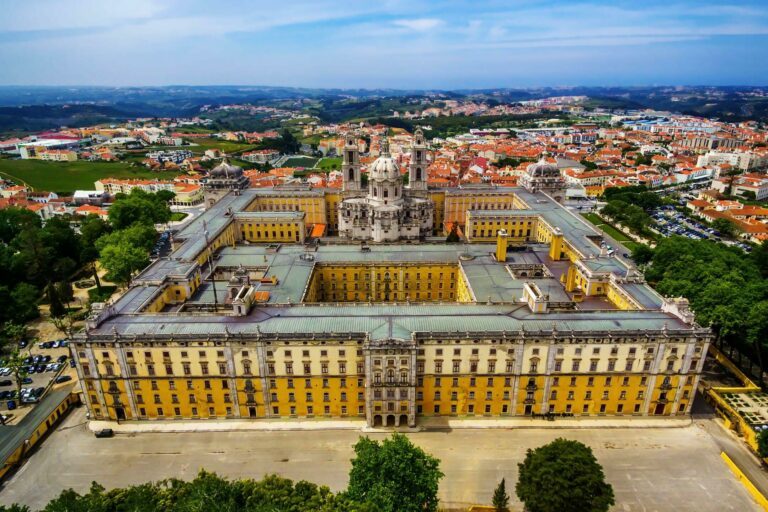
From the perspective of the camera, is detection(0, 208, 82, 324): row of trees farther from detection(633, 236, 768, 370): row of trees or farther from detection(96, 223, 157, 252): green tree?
detection(633, 236, 768, 370): row of trees

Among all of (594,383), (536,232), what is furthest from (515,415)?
(536,232)

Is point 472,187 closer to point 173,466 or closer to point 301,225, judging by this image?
point 301,225

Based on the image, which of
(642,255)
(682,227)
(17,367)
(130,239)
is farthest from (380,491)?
(682,227)

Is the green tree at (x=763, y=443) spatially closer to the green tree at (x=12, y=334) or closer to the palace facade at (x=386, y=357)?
the palace facade at (x=386, y=357)

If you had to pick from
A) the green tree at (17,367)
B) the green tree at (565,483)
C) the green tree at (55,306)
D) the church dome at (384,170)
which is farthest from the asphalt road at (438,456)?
the church dome at (384,170)

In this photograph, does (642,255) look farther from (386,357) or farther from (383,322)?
(386,357)
